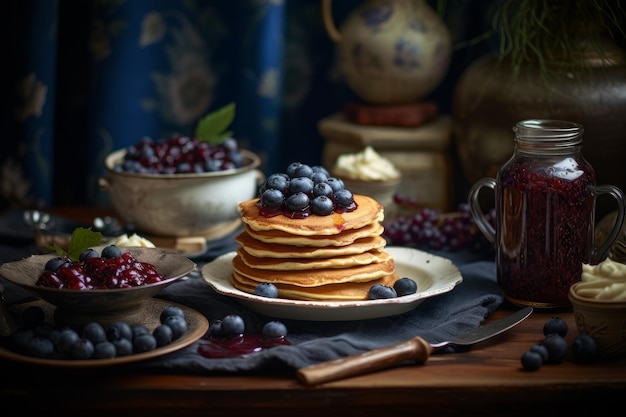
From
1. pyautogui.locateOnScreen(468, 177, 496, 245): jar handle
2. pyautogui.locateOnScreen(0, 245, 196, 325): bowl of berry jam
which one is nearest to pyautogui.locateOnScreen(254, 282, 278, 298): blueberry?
pyautogui.locateOnScreen(0, 245, 196, 325): bowl of berry jam

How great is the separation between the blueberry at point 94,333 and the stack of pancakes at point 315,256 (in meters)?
0.27

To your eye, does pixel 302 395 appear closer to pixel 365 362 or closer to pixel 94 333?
pixel 365 362

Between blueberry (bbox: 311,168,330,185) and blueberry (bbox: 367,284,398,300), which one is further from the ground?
blueberry (bbox: 311,168,330,185)

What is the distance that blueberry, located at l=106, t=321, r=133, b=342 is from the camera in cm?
125

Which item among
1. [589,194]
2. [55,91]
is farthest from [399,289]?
[55,91]

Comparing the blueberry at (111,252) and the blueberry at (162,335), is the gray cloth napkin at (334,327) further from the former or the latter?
the blueberry at (111,252)

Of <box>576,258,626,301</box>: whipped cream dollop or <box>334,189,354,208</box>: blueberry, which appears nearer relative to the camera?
<box>576,258,626,301</box>: whipped cream dollop

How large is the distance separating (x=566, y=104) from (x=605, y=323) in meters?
0.63

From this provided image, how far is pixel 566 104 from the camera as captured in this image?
1778mm

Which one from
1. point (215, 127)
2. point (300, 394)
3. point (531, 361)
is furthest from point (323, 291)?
point (215, 127)

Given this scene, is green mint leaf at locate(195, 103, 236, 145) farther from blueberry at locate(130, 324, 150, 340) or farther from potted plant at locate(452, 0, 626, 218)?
blueberry at locate(130, 324, 150, 340)

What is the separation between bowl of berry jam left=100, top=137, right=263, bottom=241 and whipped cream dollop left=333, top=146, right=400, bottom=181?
0.69 feet

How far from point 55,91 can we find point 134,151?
0.64 meters

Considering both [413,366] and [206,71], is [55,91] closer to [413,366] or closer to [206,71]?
[206,71]
